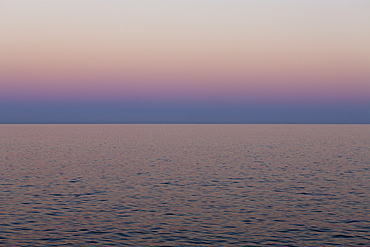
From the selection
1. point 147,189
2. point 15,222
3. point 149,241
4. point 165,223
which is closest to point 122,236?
point 149,241

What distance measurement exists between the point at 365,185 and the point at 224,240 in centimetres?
2977

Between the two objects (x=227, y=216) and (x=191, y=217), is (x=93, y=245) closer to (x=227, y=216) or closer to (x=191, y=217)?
(x=191, y=217)

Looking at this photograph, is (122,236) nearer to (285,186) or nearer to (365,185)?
(285,186)

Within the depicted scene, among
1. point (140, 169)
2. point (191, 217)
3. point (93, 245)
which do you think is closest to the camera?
point (93, 245)

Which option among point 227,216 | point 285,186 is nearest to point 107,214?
point 227,216

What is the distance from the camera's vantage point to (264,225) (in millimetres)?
31828

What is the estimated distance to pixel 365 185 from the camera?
5097 cm

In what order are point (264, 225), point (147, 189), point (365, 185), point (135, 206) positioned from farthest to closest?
point (365, 185)
point (147, 189)
point (135, 206)
point (264, 225)

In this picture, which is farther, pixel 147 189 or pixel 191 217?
pixel 147 189

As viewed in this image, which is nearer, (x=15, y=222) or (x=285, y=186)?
(x=15, y=222)

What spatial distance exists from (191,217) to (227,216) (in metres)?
2.93

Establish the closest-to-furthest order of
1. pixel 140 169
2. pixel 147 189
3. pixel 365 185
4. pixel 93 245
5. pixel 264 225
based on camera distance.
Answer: pixel 93 245 → pixel 264 225 → pixel 147 189 → pixel 365 185 → pixel 140 169

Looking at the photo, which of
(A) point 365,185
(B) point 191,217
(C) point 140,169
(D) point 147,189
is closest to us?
(B) point 191,217

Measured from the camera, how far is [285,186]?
50.6m
